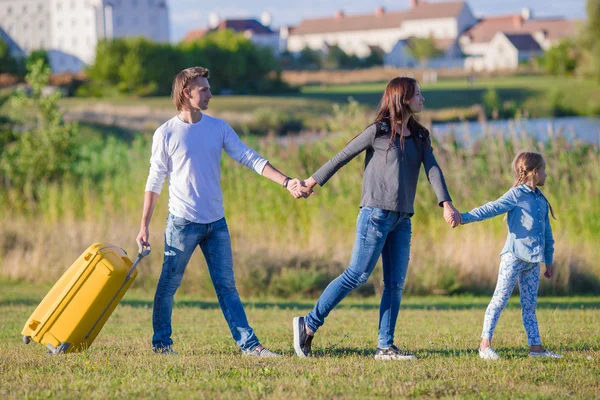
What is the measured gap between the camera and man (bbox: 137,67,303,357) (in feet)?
21.3

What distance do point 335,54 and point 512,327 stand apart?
333 feet

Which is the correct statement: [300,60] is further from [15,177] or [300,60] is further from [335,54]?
[15,177]

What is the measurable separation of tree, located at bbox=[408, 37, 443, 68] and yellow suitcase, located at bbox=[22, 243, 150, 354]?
109 meters

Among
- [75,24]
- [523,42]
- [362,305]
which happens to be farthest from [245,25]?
[362,305]

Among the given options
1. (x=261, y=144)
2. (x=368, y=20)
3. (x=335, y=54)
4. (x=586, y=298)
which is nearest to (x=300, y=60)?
(x=335, y=54)

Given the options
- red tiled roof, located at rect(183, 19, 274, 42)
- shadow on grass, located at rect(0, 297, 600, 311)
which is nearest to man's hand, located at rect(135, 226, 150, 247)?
shadow on grass, located at rect(0, 297, 600, 311)

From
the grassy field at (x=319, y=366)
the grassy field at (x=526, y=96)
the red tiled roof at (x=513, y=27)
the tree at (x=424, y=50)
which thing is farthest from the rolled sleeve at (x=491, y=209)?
the red tiled roof at (x=513, y=27)

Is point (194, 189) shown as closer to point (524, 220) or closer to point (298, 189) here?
point (298, 189)

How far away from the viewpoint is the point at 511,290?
263 inches

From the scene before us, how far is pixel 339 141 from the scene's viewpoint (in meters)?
17.0

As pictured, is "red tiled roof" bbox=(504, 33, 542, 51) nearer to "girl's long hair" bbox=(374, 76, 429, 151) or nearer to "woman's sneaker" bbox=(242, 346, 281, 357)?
"girl's long hair" bbox=(374, 76, 429, 151)

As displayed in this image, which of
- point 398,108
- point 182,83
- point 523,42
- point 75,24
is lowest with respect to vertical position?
point 398,108

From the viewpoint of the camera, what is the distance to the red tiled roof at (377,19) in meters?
143

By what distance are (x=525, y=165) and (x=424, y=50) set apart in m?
109
